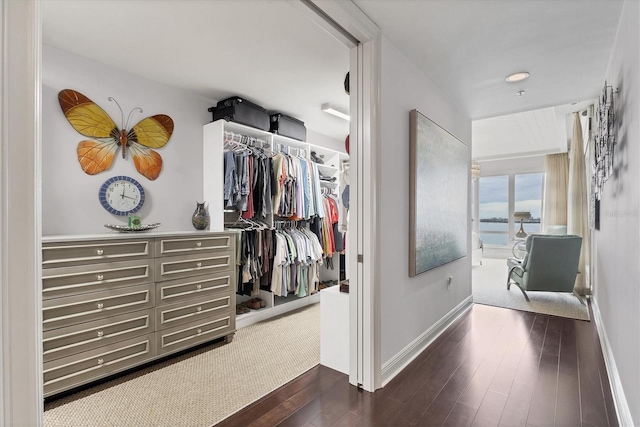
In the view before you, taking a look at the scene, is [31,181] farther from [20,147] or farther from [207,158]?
[207,158]

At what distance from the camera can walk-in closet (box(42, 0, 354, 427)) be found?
2014 millimetres

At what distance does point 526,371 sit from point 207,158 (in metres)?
3.34

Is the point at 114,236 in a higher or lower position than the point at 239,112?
lower

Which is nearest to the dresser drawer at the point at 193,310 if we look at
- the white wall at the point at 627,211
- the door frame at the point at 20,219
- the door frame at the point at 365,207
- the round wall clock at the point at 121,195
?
the round wall clock at the point at 121,195

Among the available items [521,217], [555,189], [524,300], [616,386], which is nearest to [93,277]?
[616,386]

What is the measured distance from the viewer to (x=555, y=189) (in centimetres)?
698

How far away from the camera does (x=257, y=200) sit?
359 cm

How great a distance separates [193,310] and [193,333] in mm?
186

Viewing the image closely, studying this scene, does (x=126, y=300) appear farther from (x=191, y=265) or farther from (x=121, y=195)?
(x=121, y=195)

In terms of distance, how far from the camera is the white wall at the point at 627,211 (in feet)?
4.92

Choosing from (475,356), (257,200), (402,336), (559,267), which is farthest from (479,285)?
(257,200)

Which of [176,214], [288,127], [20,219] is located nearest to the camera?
[20,219]

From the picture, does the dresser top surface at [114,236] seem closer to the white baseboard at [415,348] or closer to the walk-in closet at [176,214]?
the walk-in closet at [176,214]

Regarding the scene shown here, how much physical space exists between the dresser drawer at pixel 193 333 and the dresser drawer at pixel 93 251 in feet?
2.12
